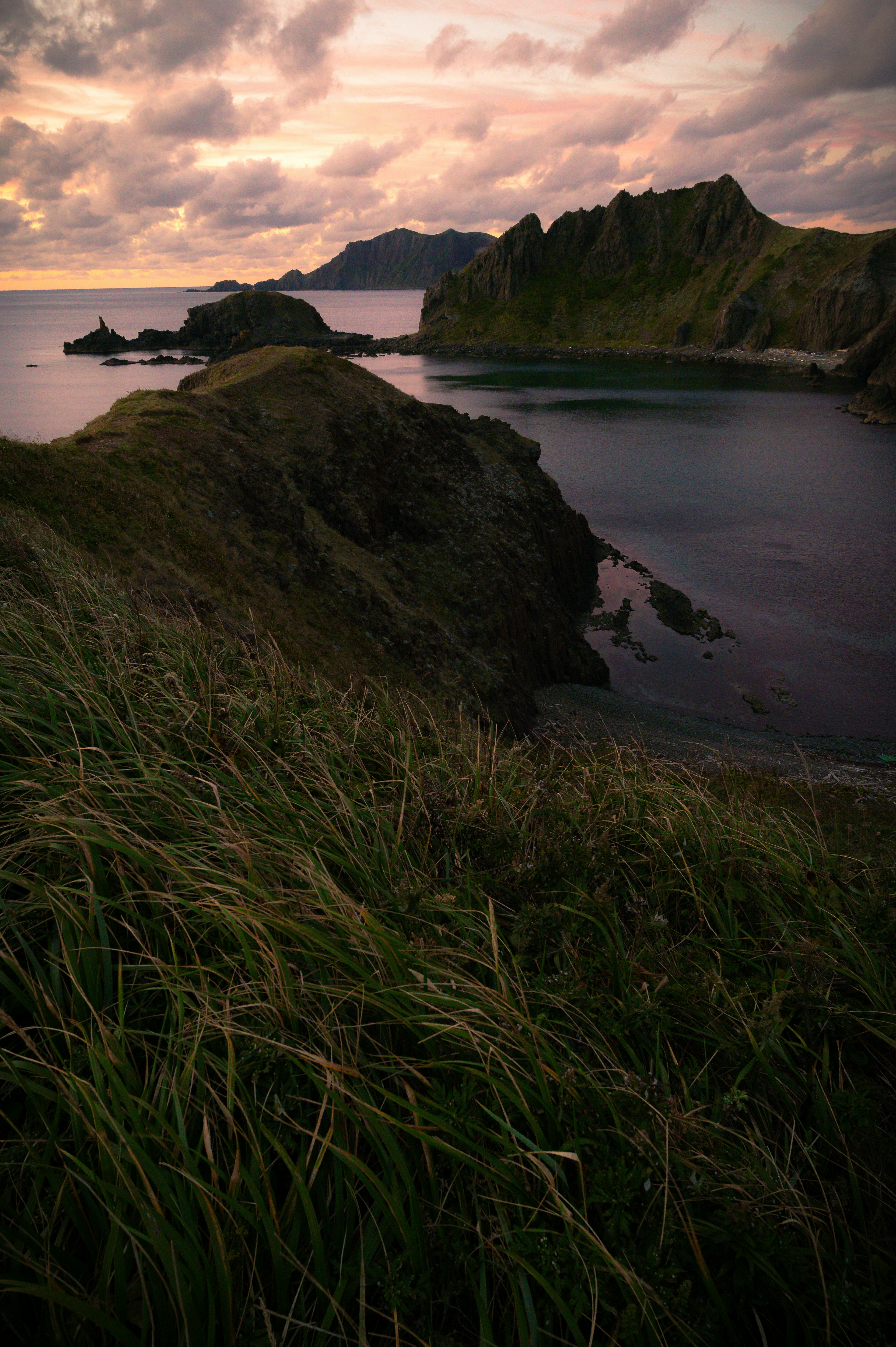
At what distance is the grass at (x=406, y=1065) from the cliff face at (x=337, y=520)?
913 centimetres

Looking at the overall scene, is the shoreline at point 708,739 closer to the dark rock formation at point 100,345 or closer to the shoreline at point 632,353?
the shoreline at point 632,353

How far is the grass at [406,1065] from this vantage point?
1.90 metres

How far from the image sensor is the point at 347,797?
422 centimetres

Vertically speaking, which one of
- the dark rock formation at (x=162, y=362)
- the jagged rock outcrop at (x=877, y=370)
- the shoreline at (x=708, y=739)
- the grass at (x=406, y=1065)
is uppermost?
the dark rock formation at (x=162, y=362)

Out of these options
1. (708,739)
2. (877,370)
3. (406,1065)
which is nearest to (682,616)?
(708,739)

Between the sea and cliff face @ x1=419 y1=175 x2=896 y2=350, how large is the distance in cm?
2884

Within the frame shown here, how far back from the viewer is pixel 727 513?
60.4 metres

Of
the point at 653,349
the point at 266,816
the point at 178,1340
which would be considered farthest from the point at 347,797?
the point at 653,349

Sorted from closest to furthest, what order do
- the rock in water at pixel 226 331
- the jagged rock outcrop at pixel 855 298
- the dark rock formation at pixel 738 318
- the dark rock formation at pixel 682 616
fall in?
1. the dark rock formation at pixel 682 616
2. the jagged rock outcrop at pixel 855 298
3. the dark rock formation at pixel 738 318
4. the rock in water at pixel 226 331

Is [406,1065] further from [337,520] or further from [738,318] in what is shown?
[738,318]

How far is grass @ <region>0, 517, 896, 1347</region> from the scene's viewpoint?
190 cm

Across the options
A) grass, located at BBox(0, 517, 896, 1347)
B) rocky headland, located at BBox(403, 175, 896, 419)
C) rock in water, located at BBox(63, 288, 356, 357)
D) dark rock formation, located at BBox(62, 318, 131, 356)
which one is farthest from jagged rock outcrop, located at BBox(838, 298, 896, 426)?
dark rock formation, located at BBox(62, 318, 131, 356)

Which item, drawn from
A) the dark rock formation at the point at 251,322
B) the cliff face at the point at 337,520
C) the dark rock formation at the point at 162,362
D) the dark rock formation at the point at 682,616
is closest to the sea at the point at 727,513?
the dark rock formation at the point at 682,616

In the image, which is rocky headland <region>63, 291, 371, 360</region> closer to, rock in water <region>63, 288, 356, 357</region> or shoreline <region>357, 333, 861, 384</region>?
rock in water <region>63, 288, 356, 357</region>
